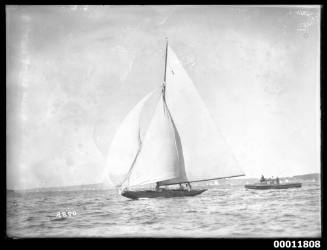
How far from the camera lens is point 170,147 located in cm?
732

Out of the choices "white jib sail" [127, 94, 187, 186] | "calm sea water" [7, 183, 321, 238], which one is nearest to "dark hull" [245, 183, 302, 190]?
"calm sea water" [7, 183, 321, 238]

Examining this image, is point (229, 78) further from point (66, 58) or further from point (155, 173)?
point (66, 58)

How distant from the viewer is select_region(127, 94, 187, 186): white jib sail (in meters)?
7.20

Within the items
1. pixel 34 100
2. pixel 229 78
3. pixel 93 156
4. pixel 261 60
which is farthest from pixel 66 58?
pixel 261 60

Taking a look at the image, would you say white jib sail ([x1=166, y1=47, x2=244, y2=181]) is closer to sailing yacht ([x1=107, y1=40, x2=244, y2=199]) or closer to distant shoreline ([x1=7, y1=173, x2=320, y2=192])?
sailing yacht ([x1=107, y1=40, x2=244, y2=199])

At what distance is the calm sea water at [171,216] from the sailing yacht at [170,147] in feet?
1.40

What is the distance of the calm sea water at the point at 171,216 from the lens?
6727 mm

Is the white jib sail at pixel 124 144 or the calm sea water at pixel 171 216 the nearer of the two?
the calm sea water at pixel 171 216

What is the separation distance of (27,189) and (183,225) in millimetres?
2497

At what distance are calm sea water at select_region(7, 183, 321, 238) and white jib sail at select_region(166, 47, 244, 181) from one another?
589mm
